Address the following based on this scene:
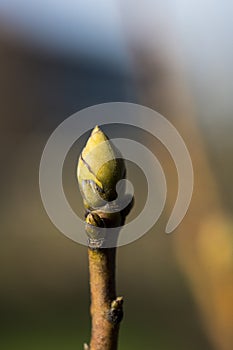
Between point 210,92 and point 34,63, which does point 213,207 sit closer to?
point 210,92

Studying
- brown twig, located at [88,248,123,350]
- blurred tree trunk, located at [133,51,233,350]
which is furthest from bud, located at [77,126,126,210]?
blurred tree trunk, located at [133,51,233,350]

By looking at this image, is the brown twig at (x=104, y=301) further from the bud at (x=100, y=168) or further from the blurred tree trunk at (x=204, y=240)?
the blurred tree trunk at (x=204, y=240)

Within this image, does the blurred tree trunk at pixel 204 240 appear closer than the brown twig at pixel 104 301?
No

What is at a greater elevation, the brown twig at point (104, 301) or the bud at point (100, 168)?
the bud at point (100, 168)

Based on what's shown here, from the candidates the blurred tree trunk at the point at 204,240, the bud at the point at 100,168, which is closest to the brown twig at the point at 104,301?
the bud at the point at 100,168

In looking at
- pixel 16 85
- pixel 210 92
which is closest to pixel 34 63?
pixel 16 85

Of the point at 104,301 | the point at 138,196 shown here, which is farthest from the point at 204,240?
the point at 138,196
